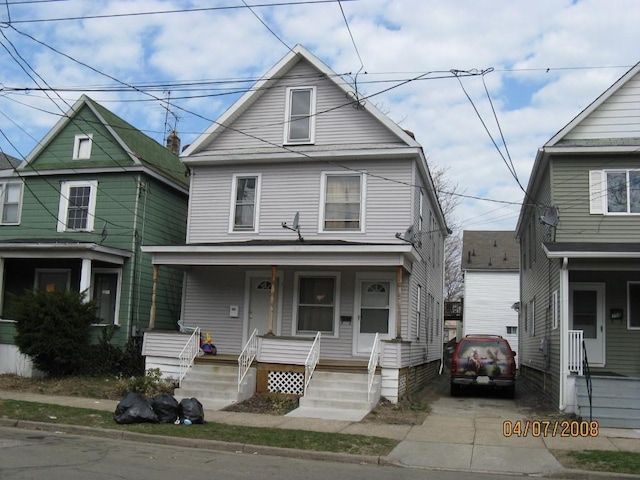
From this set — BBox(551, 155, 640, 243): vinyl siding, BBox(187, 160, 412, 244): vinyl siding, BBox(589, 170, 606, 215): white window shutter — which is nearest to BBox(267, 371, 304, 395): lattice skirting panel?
BBox(187, 160, 412, 244): vinyl siding

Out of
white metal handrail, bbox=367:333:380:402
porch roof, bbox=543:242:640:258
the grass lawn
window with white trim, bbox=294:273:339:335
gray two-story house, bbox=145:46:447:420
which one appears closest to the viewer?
the grass lawn

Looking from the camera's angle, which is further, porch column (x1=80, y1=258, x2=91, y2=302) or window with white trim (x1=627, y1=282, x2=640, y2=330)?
porch column (x1=80, y1=258, x2=91, y2=302)

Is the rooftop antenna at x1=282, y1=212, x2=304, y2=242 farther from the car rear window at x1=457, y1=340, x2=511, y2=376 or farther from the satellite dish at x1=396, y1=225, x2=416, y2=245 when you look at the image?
the car rear window at x1=457, y1=340, x2=511, y2=376

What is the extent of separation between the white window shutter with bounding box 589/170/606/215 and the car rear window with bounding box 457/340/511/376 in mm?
4183

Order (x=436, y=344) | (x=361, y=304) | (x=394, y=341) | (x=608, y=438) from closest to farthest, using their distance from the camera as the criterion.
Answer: (x=608, y=438)
(x=394, y=341)
(x=361, y=304)
(x=436, y=344)

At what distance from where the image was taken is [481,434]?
37.3ft

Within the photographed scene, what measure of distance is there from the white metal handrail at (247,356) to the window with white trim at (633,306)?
29.8 ft

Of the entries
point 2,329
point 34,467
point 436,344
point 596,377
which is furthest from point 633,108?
point 2,329

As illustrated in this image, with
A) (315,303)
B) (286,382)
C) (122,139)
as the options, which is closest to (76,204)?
(122,139)

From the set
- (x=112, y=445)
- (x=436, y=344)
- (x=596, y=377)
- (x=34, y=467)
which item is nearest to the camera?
(x=34, y=467)

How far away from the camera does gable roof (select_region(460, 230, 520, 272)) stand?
1565 inches

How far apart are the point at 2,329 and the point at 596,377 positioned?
16018 mm

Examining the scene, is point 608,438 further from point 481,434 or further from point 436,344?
point 436,344

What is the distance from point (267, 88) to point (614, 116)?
9.03 metres
